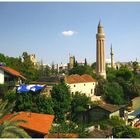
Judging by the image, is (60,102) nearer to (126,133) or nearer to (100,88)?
(126,133)

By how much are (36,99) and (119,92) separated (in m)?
13.8

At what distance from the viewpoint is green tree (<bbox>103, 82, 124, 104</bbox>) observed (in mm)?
31098

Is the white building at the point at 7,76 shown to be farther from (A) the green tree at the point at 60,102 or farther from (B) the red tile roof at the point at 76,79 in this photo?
(B) the red tile roof at the point at 76,79

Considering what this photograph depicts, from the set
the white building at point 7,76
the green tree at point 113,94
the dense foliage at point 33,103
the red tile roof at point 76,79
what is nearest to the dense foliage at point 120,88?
the green tree at point 113,94

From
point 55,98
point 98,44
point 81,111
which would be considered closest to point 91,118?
point 81,111

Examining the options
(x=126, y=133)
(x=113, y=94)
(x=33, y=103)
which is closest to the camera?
(x=126, y=133)

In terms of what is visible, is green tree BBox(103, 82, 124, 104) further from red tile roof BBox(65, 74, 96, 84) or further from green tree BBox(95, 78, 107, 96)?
red tile roof BBox(65, 74, 96, 84)

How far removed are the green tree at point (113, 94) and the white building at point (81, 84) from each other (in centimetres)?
150

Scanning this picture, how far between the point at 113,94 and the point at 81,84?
345 cm

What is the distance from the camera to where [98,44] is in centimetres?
4256

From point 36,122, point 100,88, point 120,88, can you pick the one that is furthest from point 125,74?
point 36,122

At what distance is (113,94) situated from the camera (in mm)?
31562

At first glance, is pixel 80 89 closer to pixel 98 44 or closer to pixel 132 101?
pixel 132 101

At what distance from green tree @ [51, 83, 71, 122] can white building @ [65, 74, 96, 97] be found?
5.46m
